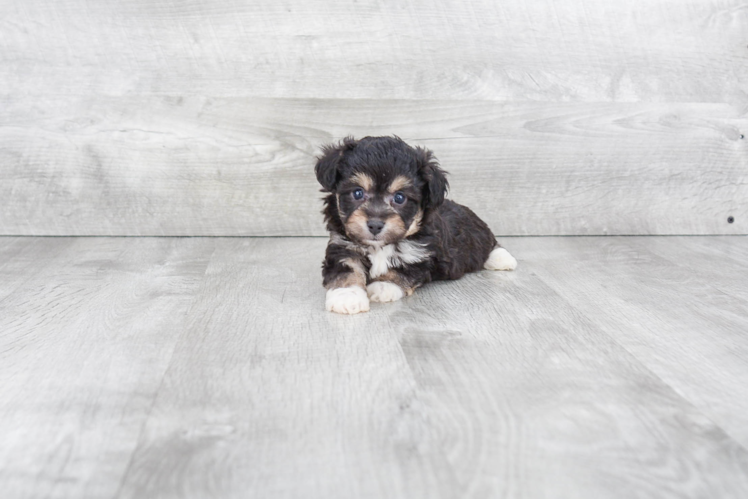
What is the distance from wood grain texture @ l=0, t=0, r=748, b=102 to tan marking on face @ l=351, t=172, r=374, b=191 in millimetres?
1218

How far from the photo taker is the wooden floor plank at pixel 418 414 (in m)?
1.31

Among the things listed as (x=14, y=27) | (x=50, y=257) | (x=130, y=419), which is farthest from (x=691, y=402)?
(x=14, y=27)

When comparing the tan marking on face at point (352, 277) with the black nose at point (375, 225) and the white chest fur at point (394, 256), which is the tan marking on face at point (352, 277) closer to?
the white chest fur at point (394, 256)

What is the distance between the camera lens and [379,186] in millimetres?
2414

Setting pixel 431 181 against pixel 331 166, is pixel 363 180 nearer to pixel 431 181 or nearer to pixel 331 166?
pixel 331 166

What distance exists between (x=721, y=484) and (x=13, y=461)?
4.36 feet

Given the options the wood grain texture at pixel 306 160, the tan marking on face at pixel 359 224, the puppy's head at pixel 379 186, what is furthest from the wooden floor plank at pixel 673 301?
the tan marking on face at pixel 359 224

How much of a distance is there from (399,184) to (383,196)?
0.22 feet

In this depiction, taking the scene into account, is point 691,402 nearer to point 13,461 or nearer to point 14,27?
point 13,461

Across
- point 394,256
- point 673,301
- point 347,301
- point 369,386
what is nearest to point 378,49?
point 394,256

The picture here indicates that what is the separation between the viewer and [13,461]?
4.46 feet

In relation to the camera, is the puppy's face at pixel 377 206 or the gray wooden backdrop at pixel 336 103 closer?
the puppy's face at pixel 377 206

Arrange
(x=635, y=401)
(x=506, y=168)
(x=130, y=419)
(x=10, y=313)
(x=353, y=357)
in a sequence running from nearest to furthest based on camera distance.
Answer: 1. (x=130, y=419)
2. (x=635, y=401)
3. (x=353, y=357)
4. (x=10, y=313)
5. (x=506, y=168)

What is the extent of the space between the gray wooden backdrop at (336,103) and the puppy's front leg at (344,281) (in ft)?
3.77
